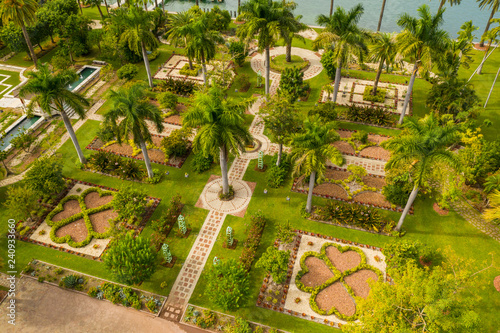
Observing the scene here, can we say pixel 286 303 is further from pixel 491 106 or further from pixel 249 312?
pixel 491 106

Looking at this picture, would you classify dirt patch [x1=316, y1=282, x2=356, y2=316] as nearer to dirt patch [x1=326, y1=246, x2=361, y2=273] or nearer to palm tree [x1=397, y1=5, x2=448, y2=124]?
dirt patch [x1=326, y1=246, x2=361, y2=273]

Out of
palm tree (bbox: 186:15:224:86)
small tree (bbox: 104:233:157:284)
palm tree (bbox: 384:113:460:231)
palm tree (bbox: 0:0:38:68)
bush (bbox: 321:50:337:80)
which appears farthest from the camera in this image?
bush (bbox: 321:50:337:80)

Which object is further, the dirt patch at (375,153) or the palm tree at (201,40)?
the palm tree at (201,40)

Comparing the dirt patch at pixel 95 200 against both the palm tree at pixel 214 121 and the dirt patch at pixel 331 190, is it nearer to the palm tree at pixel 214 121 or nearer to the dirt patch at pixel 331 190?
the palm tree at pixel 214 121

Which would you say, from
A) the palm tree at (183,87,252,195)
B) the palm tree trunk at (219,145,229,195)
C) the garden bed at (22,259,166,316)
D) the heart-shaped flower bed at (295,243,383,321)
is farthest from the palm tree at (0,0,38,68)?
the heart-shaped flower bed at (295,243,383,321)

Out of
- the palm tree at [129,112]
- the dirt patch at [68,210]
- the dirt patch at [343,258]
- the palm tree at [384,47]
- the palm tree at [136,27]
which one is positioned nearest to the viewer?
the dirt patch at [343,258]

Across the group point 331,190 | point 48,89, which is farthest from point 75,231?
point 331,190

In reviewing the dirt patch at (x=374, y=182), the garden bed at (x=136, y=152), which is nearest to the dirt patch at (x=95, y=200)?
the garden bed at (x=136, y=152)
